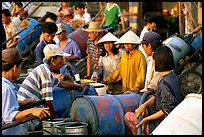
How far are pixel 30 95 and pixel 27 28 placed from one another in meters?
8.09

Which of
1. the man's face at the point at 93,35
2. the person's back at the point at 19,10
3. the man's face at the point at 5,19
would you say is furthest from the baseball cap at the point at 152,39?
the person's back at the point at 19,10

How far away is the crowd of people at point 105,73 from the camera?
5.74 meters

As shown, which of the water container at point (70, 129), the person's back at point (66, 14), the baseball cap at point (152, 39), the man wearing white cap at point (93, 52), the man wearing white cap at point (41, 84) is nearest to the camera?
the water container at point (70, 129)

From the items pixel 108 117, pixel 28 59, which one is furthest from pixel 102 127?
pixel 28 59

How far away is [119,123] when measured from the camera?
22.3 feet

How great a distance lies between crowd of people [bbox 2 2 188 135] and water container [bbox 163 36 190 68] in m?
0.47

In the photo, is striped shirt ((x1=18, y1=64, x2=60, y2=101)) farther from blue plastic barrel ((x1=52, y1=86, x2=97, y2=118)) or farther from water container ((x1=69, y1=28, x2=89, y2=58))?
water container ((x1=69, y1=28, x2=89, y2=58))

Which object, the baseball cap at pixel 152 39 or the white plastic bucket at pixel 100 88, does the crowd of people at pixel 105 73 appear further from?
the white plastic bucket at pixel 100 88

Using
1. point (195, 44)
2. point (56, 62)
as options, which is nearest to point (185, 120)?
point (56, 62)

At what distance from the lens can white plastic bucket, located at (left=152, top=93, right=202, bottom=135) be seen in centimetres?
512

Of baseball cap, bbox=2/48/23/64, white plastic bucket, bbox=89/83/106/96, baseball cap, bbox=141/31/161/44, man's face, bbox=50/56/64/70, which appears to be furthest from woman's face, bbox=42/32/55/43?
baseball cap, bbox=2/48/23/64

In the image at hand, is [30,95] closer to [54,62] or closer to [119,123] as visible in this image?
[54,62]

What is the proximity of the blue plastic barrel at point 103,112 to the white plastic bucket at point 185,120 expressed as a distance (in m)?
1.47

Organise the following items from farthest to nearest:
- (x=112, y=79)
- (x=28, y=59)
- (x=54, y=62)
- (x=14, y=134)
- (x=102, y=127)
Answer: (x=28, y=59)
(x=112, y=79)
(x=54, y=62)
(x=102, y=127)
(x=14, y=134)
